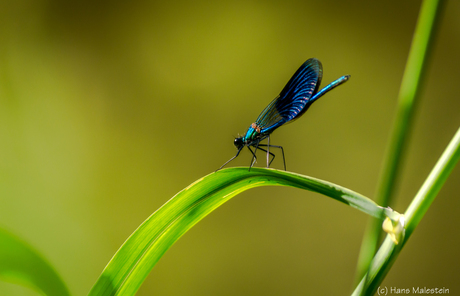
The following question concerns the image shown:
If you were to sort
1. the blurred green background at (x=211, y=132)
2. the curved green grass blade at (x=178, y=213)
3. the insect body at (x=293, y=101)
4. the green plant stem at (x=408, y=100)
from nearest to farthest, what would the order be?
the green plant stem at (x=408, y=100) → the curved green grass blade at (x=178, y=213) → the insect body at (x=293, y=101) → the blurred green background at (x=211, y=132)

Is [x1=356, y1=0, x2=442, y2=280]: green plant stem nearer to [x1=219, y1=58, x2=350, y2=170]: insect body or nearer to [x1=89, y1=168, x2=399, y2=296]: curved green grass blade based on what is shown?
[x1=89, y1=168, x2=399, y2=296]: curved green grass blade

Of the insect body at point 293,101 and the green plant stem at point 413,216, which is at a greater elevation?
the insect body at point 293,101

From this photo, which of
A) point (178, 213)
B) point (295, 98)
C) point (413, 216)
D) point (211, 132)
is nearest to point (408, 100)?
point (413, 216)

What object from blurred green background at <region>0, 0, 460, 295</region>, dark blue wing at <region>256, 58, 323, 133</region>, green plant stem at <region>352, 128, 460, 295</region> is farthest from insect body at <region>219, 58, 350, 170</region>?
blurred green background at <region>0, 0, 460, 295</region>

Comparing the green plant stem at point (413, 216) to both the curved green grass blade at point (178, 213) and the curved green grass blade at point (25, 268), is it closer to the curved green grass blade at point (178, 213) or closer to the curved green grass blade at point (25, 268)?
the curved green grass blade at point (178, 213)

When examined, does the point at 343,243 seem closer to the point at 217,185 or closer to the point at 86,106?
the point at 217,185

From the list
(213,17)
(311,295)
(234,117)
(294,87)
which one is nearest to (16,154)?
(234,117)

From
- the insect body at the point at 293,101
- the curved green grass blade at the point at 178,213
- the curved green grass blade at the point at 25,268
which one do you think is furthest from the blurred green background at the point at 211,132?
the curved green grass blade at the point at 25,268

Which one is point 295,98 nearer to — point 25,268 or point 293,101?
point 293,101
